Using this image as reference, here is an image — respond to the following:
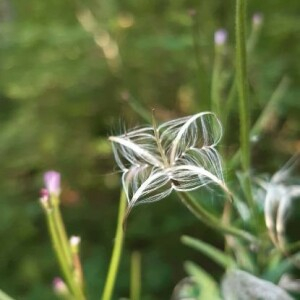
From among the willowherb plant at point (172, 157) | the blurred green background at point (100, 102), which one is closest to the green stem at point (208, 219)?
the willowherb plant at point (172, 157)

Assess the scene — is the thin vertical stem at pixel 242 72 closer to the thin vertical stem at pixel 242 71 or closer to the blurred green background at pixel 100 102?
the thin vertical stem at pixel 242 71

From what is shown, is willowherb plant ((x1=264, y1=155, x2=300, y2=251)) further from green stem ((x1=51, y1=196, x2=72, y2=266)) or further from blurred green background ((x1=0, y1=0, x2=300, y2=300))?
blurred green background ((x1=0, y1=0, x2=300, y2=300))

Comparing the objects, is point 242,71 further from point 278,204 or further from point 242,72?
point 278,204

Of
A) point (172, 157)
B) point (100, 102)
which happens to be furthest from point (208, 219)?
point (100, 102)

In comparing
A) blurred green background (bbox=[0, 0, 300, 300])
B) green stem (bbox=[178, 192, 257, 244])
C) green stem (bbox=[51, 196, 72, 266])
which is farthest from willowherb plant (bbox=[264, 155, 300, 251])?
blurred green background (bbox=[0, 0, 300, 300])

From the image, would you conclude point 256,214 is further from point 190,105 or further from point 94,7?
point 94,7
